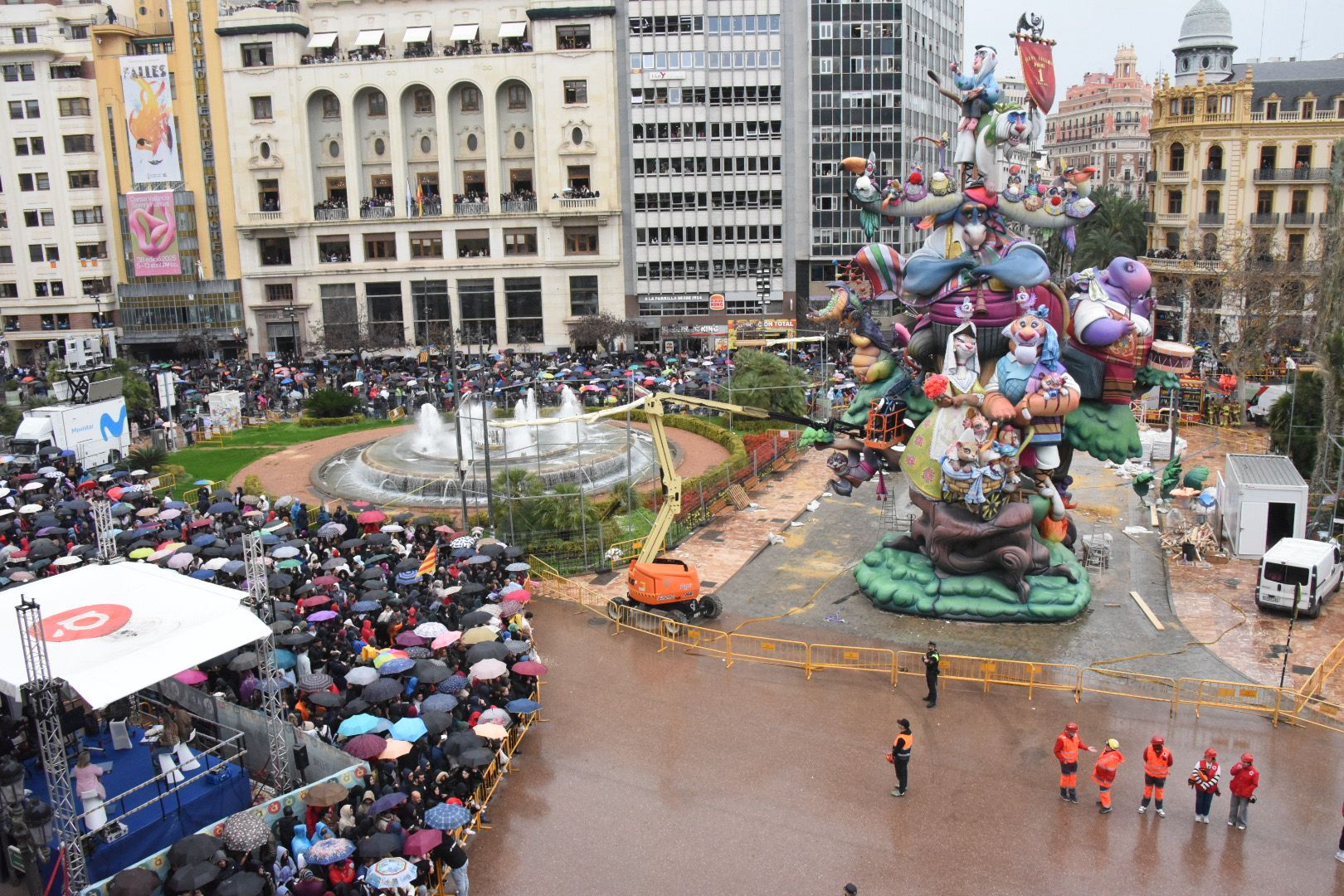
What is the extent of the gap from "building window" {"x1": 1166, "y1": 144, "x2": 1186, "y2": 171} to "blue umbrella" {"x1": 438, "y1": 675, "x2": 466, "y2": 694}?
62913mm

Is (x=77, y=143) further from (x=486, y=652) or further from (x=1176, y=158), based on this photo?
(x=1176, y=158)

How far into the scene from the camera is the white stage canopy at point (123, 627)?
57.8ft

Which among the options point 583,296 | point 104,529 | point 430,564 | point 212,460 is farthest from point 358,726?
point 583,296

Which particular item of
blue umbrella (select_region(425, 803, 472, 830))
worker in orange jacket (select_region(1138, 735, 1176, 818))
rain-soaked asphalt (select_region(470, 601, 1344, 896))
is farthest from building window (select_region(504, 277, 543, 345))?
worker in orange jacket (select_region(1138, 735, 1176, 818))

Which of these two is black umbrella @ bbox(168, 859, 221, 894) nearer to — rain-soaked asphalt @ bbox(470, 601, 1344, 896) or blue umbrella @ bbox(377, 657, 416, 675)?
rain-soaked asphalt @ bbox(470, 601, 1344, 896)

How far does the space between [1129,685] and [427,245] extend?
65374 millimetres

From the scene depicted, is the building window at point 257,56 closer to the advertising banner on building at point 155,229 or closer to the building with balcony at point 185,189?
the building with balcony at point 185,189

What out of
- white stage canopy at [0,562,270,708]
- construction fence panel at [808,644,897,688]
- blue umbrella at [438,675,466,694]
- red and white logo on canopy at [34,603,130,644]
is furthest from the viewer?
construction fence panel at [808,644,897,688]

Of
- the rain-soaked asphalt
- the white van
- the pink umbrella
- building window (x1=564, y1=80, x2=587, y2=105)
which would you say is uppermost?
building window (x1=564, y1=80, x2=587, y2=105)

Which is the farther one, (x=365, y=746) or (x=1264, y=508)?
(x=1264, y=508)

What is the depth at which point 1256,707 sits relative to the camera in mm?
22828

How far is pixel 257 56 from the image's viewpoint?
78.5 m

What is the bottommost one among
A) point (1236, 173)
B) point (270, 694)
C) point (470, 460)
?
point (270, 694)

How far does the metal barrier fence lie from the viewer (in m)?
22.8
